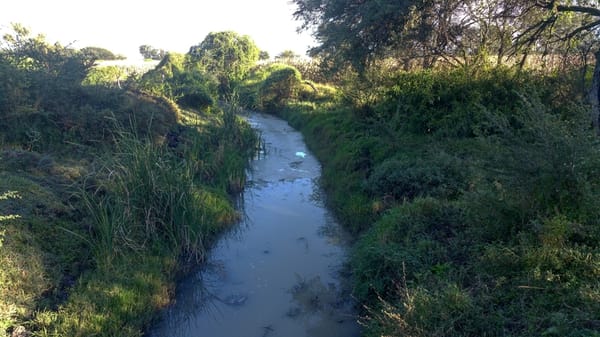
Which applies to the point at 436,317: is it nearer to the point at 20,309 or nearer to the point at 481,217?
the point at 481,217

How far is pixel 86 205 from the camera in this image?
593cm

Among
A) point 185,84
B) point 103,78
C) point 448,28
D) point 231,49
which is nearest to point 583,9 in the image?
point 448,28

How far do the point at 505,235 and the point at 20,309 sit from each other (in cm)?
506

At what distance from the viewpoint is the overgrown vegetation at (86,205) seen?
4.77m

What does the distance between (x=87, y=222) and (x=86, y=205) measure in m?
0.22

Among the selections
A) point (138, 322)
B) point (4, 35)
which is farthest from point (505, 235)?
point (4, 35)

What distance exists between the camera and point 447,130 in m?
9.16

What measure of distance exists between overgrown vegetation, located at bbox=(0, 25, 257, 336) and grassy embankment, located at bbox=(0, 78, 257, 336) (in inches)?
0.6

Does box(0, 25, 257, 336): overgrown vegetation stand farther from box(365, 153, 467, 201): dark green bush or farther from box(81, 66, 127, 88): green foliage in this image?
box(365, 153, 467, 201): dark green bush

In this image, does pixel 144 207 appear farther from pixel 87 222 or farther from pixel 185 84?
pixel 185 84

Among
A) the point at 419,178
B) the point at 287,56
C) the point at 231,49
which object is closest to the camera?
the point at 419,178

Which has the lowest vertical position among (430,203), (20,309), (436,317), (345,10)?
(20,309)

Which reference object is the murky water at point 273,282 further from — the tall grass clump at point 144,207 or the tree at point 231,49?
the tree at point 231,49

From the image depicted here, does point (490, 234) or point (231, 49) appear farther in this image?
point (231, 49)
